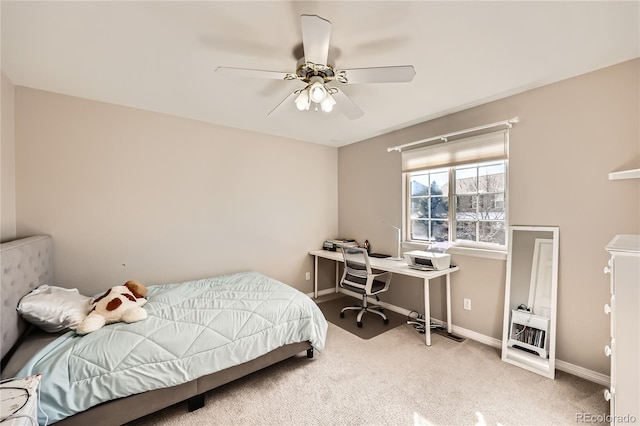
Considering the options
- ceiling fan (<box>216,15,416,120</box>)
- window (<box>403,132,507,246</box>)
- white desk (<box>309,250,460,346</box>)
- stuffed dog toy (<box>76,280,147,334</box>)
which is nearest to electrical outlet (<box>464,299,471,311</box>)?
white desk (<box>309,250,460,346</box>)

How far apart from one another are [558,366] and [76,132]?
Result: 475cm

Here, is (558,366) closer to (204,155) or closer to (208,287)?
(208,287)

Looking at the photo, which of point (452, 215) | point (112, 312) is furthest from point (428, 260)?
point (112, 312)

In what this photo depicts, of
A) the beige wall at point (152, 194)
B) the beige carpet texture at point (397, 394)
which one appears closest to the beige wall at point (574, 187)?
the beige carpet texture at point (397, 394)

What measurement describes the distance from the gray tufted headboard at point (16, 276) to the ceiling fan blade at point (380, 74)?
2272 millimetres

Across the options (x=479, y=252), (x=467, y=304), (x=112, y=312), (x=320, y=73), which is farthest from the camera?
(x=467, y=304)

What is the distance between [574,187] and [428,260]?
131 cm

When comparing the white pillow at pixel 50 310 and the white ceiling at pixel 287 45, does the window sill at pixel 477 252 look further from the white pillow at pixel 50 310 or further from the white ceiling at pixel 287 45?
the white pillow at pixel 50 310

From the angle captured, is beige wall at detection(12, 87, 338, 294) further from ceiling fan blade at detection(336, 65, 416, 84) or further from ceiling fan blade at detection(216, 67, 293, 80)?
ceiling fan blade at detection(336, 65, 416, 84)

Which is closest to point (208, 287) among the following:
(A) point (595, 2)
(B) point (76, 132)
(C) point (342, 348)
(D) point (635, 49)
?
(C) point (342, 348)

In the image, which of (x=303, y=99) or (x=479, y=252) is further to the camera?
(x=479, y=252)

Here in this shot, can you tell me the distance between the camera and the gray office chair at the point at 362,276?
2887mm

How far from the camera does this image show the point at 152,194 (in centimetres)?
272

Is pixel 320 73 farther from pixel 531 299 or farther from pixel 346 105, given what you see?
pixel 531 299
